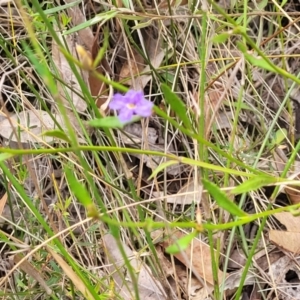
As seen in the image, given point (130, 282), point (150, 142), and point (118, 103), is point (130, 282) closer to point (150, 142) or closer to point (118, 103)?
point (150, 142)

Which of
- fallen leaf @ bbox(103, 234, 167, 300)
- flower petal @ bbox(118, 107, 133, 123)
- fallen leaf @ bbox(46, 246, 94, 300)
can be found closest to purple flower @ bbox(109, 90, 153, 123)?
flower petal @ bbox(118, 107, 133, 123)

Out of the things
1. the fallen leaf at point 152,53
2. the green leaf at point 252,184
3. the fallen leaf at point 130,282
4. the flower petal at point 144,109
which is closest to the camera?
the flower petal at point 144,109

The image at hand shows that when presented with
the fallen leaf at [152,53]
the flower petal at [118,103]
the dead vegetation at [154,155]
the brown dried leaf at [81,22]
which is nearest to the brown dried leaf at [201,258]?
the dead vegetation at [154,155]

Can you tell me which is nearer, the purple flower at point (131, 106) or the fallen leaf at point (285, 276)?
the purple flower at point (131, 106)

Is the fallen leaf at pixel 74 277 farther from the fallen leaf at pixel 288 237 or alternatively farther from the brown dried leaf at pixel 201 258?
the fallen leaf at pixel 288 237

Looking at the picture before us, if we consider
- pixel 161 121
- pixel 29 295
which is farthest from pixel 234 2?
pixel 29 295

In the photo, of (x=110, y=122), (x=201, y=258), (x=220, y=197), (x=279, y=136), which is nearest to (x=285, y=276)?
(x=201, y=258)

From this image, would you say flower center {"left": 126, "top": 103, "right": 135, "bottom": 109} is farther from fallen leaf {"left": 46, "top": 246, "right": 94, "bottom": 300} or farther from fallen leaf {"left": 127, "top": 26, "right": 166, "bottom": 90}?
fallen leaf {"left": 127, "top": 26, "right": 166, "bottom": 90}
